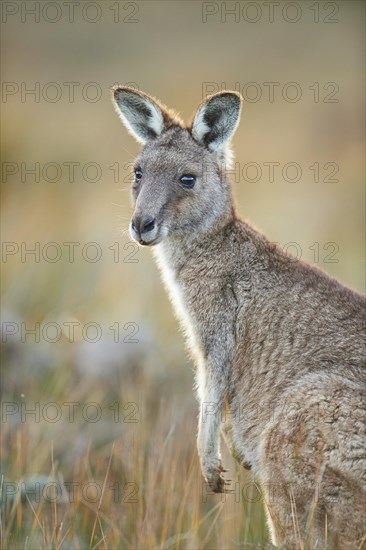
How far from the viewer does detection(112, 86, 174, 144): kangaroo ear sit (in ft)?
22.2

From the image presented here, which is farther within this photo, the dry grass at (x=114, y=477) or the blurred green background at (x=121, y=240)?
the blurred green background at (x=121, y=240)

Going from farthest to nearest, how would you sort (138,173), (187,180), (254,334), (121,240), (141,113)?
(121,240), (141,113), (138,173), (187,180), (254,334)

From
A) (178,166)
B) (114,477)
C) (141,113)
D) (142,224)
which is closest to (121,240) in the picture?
(114,477)

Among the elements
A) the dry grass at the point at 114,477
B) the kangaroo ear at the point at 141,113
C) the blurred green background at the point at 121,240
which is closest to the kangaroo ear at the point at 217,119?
the kangaroo ear at the point at 141,113

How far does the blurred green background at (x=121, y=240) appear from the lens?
21.9 ft

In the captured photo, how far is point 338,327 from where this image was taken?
5.79 meters

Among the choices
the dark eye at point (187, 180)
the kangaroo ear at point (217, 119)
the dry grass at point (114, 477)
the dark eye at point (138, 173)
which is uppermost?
the kangaroo ear at point (217, 119)

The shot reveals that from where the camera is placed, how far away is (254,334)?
6.06m

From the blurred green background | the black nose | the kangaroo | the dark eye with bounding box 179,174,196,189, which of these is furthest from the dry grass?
the dark eye with bounding box 179,174,196,189

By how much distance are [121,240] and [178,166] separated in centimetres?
590

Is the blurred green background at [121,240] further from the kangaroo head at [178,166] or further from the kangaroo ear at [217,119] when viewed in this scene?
the kangaroo ear at [217,119]

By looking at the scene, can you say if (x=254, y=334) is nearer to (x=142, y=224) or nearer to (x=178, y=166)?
(x=142, y=224)

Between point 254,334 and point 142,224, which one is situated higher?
point 142,224

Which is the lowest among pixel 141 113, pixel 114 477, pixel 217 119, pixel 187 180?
pixel 114 477
